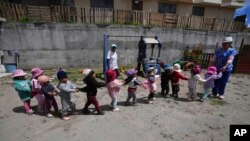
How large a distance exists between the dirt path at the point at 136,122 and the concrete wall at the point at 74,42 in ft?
14.7

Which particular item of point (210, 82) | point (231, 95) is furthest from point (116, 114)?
point (231, 95)

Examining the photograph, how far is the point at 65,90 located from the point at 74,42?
7118mm

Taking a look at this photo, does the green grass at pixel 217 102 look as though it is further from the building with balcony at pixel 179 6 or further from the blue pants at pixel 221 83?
the building with balcony at pixel 179 6

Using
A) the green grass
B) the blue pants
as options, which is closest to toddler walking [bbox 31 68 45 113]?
the green grass

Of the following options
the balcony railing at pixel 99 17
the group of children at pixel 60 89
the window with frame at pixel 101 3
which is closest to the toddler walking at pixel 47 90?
the group of children at pixel 60 89

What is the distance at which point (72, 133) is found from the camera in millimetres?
4367

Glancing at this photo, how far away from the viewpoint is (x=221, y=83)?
677 centimetres

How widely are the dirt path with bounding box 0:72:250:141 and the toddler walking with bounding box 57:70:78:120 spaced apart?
0.96 ft

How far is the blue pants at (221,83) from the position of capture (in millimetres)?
6618

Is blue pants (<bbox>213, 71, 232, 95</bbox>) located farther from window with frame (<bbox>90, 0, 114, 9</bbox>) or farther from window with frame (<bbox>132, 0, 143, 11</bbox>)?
window with frame (<bbox>132, 0, 143, 11</bbox>)

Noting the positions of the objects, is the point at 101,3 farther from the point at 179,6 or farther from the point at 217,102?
the point at 217,102

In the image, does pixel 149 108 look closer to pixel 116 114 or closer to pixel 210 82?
pixel 116 114

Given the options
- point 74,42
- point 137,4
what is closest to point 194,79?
point 74,42

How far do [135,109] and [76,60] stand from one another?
23.1 ft
